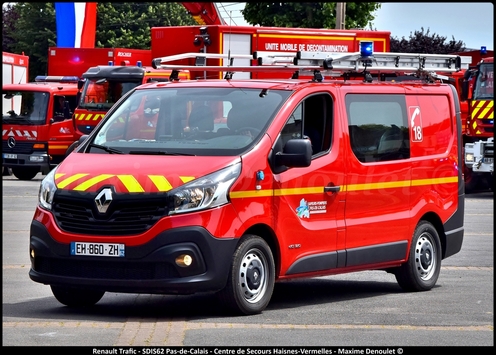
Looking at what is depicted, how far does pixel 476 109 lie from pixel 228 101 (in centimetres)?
1638

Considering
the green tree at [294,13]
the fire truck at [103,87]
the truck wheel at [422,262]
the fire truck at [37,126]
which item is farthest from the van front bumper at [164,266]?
the green tree at [294,13]

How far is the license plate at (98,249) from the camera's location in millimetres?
8617

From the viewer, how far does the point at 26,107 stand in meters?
29.4

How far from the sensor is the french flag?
30.4 metres

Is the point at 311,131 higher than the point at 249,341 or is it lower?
higher

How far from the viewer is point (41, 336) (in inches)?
309

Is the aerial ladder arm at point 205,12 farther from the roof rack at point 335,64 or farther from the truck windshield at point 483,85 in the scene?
the roof rack at point 335,64

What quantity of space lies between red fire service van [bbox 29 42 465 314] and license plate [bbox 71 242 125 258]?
0.04 ft

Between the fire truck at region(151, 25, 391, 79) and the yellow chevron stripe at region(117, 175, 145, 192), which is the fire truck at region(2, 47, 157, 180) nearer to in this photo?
the fire truck at region(151, 25, 391, 79)

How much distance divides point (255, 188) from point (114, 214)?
113 centimetres

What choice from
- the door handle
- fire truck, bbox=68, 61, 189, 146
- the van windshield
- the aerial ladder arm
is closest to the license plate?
the van windshield

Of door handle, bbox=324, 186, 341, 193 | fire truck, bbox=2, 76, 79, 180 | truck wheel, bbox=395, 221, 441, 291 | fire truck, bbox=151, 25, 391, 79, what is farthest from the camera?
fire truck, bbox=2, 76, 79, 180

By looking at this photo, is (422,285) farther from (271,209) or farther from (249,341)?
(249,341)

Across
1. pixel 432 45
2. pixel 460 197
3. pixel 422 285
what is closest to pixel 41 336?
pixel 422 285
